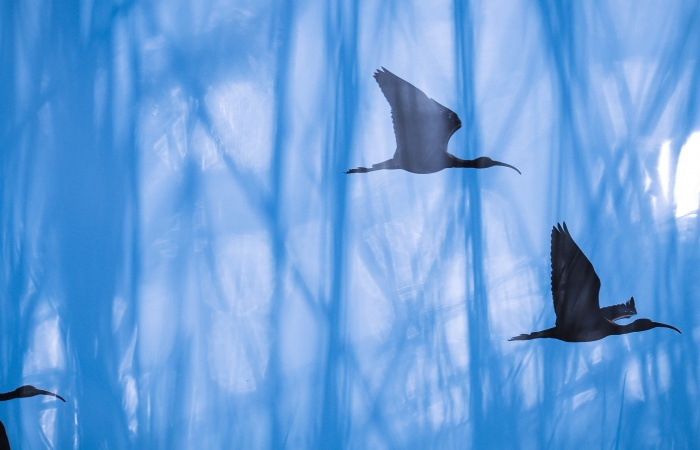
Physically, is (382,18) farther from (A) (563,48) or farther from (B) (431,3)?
(A) (563,48)

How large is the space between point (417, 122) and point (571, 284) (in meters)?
0.47

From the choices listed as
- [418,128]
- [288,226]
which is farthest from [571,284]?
[288,226]

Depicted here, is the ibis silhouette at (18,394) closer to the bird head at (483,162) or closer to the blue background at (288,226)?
the blue background at (288,226)

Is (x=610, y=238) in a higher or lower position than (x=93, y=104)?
lower

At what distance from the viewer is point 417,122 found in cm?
122

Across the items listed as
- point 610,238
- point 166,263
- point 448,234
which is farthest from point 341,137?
point 610,238

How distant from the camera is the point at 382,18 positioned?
1219mm

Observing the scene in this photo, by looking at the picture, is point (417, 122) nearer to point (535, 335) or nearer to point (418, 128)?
point (418, 128)

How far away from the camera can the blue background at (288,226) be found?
1203 millimetres

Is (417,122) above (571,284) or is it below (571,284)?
above

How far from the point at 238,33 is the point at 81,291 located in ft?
2.04

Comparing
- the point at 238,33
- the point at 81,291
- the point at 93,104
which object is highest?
the point at 238,33

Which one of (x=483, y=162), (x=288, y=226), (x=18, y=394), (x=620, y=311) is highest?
(x=483, y=162)

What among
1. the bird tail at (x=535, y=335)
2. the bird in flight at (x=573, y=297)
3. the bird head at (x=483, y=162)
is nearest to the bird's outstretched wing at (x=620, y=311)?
Result: the bird in flight at (x=573, y=297)
